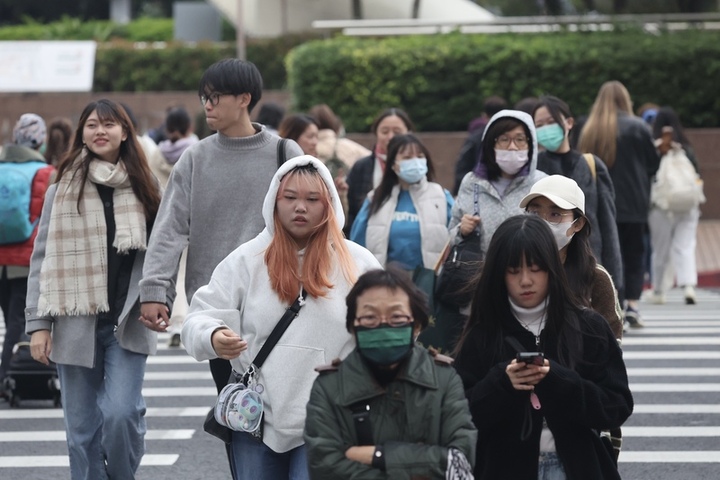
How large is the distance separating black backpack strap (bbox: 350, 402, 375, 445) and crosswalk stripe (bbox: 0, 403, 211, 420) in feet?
17.8

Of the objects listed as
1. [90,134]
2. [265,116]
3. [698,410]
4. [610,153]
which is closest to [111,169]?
[90,134]

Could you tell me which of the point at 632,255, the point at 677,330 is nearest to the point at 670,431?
the point at 632,255

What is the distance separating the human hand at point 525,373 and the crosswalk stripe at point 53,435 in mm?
4605

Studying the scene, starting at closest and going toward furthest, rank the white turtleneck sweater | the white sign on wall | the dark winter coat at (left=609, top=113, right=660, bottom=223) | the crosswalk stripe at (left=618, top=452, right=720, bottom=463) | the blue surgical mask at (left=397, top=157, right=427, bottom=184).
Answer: the white turtleneck sweater → the crosswalk stripe at (left=618, top=452, right=720, bottom=463) → the blue surgical mask at (left=397, top=157, right=427, bottom=184) → the dark winter coat at (left=609, top=113, right=660, bottom=223) → the white sign on wall

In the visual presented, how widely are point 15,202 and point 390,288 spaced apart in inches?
225

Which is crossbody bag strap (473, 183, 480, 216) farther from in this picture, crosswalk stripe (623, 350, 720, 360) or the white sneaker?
the white sneaker

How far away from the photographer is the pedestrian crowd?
3836 millimetres

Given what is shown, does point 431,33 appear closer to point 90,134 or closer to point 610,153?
point 610,153

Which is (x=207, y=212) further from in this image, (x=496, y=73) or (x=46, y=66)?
(x=46, y=66)

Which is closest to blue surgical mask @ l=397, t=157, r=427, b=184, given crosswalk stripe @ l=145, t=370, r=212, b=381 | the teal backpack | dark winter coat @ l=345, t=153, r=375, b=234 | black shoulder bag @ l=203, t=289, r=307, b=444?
dark winter coat @ l=345, t=153, r=375, b=234

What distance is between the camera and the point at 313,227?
4.52 metres

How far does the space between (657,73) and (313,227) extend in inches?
694

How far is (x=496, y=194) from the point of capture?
22.3ft

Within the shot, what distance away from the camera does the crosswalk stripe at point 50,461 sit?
7777mm
